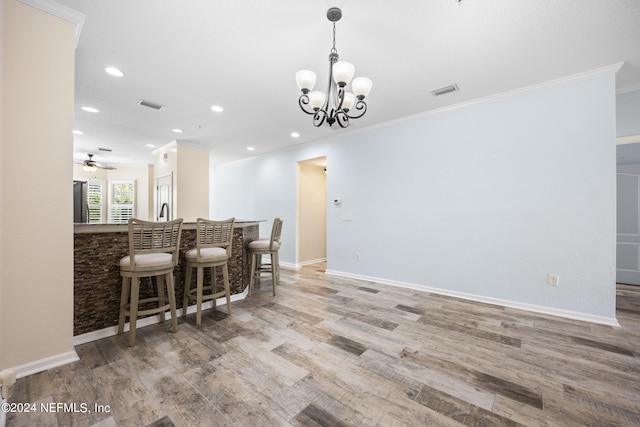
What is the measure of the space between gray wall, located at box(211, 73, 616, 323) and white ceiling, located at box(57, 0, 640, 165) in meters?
0.38

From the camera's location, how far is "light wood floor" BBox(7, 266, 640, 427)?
1.50 metres

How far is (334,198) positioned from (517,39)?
11.3ft

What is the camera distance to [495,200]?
341 centimetres

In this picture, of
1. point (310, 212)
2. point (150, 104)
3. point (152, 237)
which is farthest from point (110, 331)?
point (310, 212)

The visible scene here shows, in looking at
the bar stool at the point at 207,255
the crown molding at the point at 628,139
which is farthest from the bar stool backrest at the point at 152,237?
the crown molding at the point at 628,139

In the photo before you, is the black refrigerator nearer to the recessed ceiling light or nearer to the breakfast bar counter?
the recessed ceiling light

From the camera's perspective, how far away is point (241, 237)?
367 centimetres

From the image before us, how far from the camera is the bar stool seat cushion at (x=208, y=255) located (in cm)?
278

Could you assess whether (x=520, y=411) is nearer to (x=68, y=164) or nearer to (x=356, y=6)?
(x=356, y=6)

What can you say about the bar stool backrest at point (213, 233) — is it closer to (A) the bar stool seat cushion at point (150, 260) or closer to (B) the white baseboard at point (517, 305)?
(A) the bar stool seat cushion at point (150, 260)

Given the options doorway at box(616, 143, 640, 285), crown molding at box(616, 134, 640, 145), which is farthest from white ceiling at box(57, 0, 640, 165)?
doorway at box(616, 143, 640, 285)

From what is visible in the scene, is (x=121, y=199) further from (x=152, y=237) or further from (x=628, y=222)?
(x=628, y=222)

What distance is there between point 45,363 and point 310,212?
15.6 feet

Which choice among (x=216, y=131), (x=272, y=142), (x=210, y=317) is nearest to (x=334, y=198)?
(x=272, y=142)
